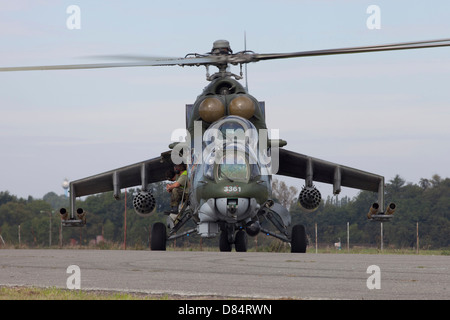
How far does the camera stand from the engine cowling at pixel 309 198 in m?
22.6

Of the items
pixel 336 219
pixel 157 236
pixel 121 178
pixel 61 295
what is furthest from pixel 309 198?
pixel 336 219

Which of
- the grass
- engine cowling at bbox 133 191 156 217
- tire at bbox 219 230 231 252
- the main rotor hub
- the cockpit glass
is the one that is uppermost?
the main rotor hub

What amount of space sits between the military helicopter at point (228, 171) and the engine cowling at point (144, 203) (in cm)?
3

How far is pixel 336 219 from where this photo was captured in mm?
70938

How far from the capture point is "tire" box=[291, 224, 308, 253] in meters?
21.2

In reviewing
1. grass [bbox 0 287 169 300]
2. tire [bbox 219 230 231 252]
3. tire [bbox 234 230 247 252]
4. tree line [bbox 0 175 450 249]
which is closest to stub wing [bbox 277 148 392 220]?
tire [bbox 234 230 247 252]

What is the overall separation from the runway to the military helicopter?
4256 mm

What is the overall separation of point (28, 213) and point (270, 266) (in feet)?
256

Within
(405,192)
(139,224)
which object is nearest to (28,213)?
(139,224)

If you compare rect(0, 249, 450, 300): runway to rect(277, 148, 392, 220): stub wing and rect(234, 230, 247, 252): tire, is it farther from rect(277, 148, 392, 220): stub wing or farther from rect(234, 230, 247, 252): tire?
rect(277, 148, 392, 220): stub wing

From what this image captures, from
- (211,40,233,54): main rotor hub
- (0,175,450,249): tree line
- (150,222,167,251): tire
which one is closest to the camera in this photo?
(211,40,233,54): main rotor hub

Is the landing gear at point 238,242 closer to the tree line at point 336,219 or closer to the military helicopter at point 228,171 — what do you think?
the military helicopter at point 228,171

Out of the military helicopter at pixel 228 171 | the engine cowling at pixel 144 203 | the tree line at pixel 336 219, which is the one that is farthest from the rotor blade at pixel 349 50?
the tree line at pixel 336 219

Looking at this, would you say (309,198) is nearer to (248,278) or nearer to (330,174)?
(330,174)
